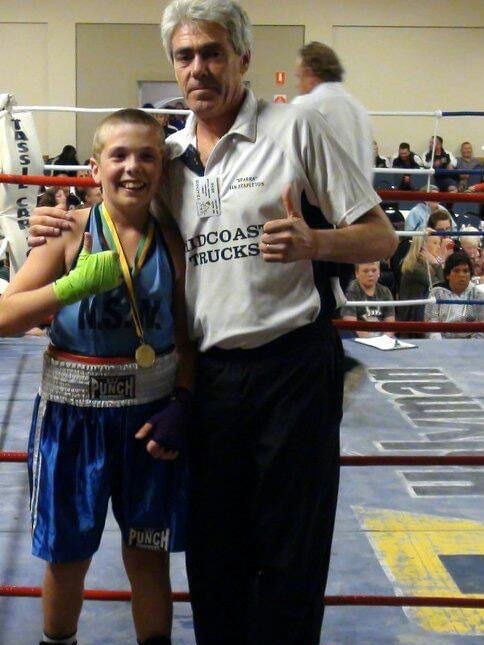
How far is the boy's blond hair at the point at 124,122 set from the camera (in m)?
1.42

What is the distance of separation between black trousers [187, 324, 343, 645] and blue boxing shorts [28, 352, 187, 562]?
58mm

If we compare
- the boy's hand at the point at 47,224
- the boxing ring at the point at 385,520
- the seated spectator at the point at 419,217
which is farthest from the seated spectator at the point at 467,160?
the boy's hand at the point at 47,224

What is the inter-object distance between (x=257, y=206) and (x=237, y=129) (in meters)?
0.13

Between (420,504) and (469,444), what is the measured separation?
0.66 metres

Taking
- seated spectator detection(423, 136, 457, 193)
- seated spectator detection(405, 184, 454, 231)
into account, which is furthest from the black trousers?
seated spectator detection(423, 136, 457, 193)

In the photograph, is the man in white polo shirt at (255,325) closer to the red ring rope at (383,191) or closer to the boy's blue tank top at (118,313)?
the boy's blue tank top at (118,313)

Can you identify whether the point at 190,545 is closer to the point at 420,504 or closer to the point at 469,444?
the point at 420,504

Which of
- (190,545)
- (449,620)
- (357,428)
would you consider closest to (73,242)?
(190,545)

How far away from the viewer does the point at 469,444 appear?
3.49 meters

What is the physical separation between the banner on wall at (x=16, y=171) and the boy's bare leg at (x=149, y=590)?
3.82 ft

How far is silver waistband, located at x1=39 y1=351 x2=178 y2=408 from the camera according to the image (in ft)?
4.79

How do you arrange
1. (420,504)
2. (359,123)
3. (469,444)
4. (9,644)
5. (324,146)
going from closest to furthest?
(324,146) < (9,644) < (359,123) < (420,504) < (469,444)

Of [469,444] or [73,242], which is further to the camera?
[469,444]

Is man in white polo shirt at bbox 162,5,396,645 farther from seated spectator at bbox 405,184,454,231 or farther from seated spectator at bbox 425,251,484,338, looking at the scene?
seated spectator at bbox 405,184,454,231
